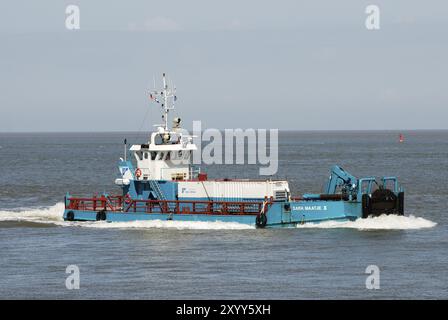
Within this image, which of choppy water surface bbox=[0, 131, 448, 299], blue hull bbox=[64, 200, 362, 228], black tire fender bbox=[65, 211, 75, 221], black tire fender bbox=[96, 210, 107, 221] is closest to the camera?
choppy water surface bbox=[0, 131, 448, 299]

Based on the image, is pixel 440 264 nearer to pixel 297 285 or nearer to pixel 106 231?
pixel 297 285

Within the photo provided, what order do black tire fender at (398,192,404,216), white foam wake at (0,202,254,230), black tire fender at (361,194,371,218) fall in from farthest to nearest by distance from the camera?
white foam wake at (0,202,254,230) → black tire fender at (398,192,404,216) → black tire fender at (361,194,371,218)

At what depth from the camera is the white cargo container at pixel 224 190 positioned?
4694 centimetres

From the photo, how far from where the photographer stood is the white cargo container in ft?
154

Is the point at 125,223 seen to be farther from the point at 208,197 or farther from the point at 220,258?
the point at 220,258

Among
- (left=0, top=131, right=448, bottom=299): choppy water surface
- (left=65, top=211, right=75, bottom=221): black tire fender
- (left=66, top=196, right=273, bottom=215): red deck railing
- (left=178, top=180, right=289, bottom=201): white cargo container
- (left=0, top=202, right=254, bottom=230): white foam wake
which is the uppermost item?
(left=178, top=180, right=289, bottom=201): white cargo container

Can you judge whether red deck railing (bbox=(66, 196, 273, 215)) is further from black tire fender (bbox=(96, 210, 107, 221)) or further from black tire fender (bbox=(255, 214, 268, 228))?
black tire fender (bbox=(96, 210, 107, 221))

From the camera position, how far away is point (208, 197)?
156 feet

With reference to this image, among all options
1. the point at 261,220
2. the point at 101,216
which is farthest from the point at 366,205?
the point at 101,216

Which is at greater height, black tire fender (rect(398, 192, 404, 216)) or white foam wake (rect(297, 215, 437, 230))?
black tire fender (rect(398, 192, 404, 216))

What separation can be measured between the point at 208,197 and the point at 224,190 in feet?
2.93

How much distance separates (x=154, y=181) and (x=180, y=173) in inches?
63.4

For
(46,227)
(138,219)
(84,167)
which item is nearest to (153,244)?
(138,219)

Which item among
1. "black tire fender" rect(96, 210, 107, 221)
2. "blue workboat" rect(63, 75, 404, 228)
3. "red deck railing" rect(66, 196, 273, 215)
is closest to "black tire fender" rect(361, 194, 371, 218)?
"blue workboat" rect(63, 75, 404, 228)
